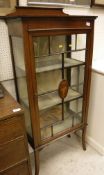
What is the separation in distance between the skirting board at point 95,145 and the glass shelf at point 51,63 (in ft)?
3.00

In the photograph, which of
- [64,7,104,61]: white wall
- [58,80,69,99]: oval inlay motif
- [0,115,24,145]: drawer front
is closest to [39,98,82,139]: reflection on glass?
[58,80,69,99]: oval inlay motif

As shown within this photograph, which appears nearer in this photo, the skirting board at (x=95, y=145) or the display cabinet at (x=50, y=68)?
the display cabinet at (x=50, y=68)

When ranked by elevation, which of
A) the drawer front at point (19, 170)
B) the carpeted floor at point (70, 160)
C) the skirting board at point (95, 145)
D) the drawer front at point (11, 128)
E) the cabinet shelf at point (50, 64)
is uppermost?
the cabinet shelf at point (50, 64)

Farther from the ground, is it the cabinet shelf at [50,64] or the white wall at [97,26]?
the white wall at [97,26]

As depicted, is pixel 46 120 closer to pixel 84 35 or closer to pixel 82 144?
pixel 82 144

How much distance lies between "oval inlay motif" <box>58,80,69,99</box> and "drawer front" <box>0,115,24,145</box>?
1.61 feet

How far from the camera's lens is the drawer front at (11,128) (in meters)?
0.96

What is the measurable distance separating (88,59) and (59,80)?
30 cm

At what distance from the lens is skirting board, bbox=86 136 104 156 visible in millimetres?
1724

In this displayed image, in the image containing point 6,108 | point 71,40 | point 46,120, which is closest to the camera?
point 6,108

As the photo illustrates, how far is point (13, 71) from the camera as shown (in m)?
1.41

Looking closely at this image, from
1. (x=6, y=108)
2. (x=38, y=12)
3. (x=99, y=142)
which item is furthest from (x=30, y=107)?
(x=99, y=142)

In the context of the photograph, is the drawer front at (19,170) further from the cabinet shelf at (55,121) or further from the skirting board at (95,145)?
the skirting board at (95,145)

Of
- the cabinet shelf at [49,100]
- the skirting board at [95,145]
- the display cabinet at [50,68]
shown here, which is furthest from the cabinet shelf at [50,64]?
the skirting board at [95,145]
